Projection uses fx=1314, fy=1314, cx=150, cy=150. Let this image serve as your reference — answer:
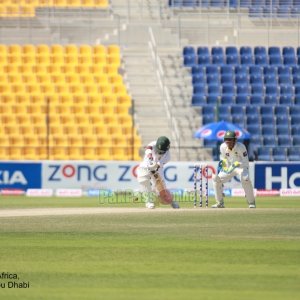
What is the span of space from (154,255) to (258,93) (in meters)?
27.0

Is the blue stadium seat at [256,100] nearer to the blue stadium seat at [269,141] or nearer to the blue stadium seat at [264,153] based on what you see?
the blue stadium seat at [269,141]

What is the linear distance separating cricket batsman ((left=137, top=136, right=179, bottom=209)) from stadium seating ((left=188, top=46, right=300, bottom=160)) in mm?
12532

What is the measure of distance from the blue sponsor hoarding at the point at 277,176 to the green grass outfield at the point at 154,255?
463 inches

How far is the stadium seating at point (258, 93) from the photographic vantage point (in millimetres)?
41438

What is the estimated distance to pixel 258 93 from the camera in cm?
4325

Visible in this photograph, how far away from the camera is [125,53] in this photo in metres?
44.6

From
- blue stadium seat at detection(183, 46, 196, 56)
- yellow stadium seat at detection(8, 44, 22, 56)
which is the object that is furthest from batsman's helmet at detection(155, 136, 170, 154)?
yellow stadium seat at detection(8, 44, 22, 56)

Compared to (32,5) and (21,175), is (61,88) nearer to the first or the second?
(32,5)

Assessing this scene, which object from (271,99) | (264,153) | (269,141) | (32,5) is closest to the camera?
(264,153)

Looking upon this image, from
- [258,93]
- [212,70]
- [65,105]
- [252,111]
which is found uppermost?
[212,70]

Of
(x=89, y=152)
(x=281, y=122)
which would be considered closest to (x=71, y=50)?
(x=89, y=152)

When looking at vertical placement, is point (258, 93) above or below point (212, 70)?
below

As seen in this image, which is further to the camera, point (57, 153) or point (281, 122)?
point (281, 122)

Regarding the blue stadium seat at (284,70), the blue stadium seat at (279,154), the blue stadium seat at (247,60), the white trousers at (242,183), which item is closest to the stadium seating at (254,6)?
the blue stadium seat at (247,60)
